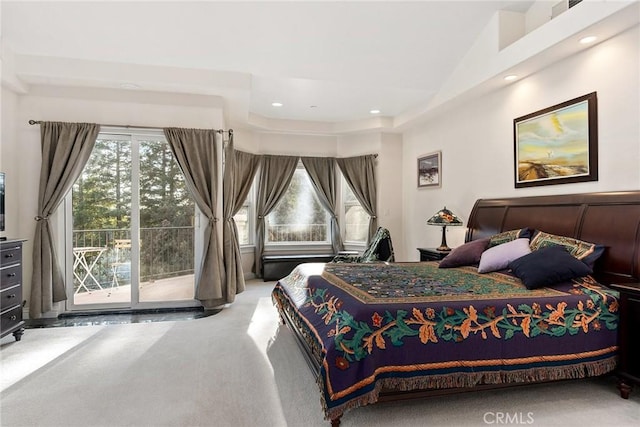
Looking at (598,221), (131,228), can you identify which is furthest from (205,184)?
(598,221)

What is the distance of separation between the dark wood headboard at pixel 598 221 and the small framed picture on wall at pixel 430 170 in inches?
59.6

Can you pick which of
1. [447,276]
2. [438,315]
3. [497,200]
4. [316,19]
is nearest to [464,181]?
[497,200]

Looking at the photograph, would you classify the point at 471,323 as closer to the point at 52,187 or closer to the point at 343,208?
the point at 52,187

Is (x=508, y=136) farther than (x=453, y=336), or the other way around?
(x=508, y=136)

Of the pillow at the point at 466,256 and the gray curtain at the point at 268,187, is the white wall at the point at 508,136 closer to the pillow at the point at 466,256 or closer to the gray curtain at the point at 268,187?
the pillow at the point at 466,256

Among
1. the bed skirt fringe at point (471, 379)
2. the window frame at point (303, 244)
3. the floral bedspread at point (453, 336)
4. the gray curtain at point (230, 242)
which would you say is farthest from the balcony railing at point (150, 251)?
the bed skirt fringe at point (471, 379)

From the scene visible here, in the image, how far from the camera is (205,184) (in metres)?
4.43

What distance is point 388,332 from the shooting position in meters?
2.01

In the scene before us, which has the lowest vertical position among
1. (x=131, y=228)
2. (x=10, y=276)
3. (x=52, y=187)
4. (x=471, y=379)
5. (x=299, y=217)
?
(x=471, y=379)

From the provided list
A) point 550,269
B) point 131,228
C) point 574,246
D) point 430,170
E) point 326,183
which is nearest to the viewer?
point 550,269

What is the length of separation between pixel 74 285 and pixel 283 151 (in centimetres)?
379

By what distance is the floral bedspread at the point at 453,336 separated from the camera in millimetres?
1931

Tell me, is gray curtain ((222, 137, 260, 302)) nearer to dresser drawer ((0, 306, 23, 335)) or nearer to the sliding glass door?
the sliding glass door

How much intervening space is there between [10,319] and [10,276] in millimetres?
383
